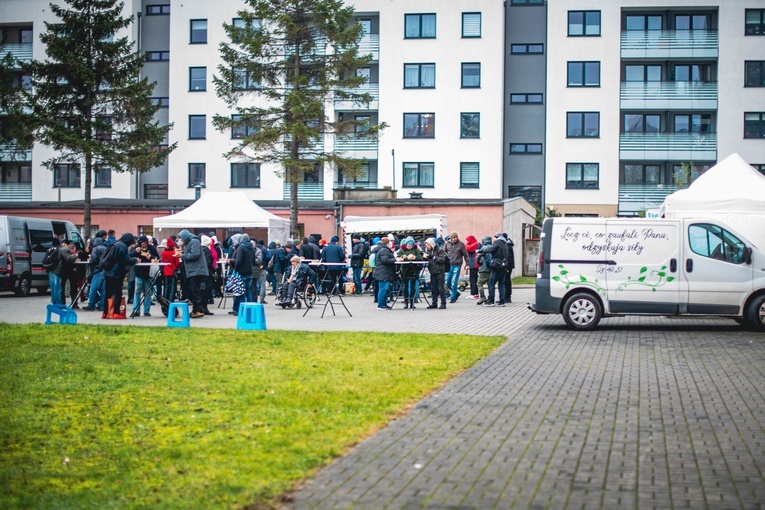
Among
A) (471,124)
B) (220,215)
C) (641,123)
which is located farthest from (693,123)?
(220,215)

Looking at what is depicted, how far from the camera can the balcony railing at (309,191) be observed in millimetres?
53688

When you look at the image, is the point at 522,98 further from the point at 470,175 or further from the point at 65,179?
the point at 65,179

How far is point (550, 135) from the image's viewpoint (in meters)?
52.2

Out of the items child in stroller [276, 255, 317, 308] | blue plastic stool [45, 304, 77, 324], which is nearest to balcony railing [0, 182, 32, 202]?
child in stroller [276, 255, 317, 308]

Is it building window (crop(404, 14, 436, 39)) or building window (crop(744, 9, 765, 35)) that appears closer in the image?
building window (crop(744, 9, 765, 35))

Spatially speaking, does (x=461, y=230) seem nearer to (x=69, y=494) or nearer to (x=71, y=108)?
(x=71, y=108)

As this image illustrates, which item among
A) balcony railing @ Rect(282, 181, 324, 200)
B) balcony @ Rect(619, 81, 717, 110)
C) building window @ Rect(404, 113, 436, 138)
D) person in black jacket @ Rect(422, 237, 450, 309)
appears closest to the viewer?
person in black jacket @ Rect(422, 237, 450, 309)

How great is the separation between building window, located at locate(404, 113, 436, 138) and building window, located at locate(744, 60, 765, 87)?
1789cm

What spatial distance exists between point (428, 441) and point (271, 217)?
2666 cm

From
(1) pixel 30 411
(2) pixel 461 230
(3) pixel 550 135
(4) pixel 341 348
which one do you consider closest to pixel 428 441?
(1) pixel 30 411

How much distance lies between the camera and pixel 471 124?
171 ft

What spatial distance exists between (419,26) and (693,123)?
1691cm

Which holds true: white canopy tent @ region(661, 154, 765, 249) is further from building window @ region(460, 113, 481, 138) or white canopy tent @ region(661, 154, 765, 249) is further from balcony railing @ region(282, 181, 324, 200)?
balcony railing @ region(282, 181, 324, 200)

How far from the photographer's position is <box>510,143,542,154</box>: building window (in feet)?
175
